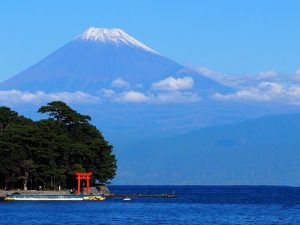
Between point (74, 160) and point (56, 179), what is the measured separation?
12.1 feet

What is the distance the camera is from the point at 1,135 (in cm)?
11575

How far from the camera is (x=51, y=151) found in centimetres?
11450

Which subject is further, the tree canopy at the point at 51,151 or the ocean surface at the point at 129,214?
the tree canopy at the point at 51,151

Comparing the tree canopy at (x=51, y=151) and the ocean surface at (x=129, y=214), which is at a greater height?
the tree canopy at (x=51, y=151)

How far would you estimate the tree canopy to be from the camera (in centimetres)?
11419

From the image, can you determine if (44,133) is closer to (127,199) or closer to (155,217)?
(127,199)

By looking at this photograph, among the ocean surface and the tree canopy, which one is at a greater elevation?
the tree canopy

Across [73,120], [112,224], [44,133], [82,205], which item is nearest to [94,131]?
[73,120]

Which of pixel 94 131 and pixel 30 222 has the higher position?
pixel 94 131

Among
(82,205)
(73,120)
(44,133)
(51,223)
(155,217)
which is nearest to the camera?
(51,223)

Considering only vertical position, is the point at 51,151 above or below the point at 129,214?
above

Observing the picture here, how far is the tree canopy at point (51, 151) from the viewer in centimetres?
11419

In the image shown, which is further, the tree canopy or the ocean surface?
the tree canopy

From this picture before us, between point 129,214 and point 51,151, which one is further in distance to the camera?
point 51,151
